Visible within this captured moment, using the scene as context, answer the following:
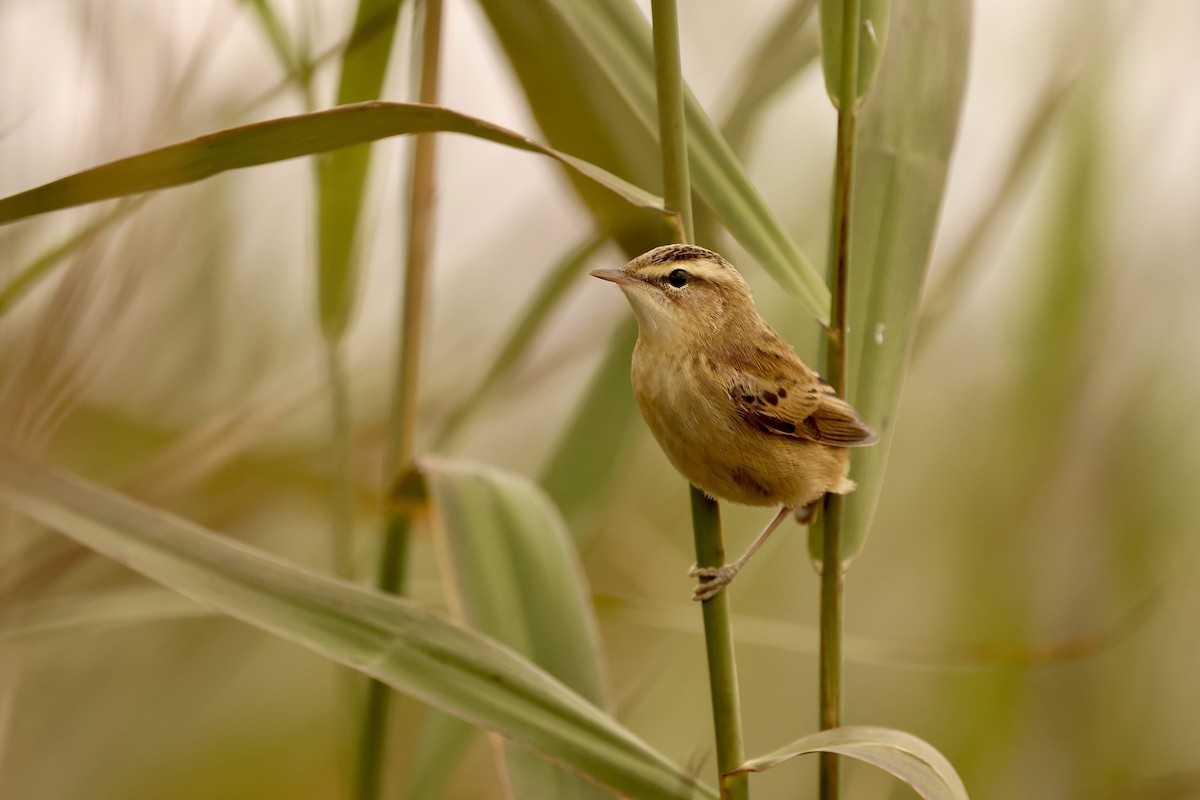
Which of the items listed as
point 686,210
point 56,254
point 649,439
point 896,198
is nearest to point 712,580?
point 686,210

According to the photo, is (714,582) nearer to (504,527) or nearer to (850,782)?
(504,527)

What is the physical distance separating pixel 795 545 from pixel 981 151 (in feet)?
3.35

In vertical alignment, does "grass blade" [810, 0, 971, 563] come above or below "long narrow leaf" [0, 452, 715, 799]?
above

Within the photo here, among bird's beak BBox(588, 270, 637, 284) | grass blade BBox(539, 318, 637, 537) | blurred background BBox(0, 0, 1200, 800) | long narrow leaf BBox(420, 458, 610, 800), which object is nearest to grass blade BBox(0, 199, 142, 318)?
blurred background BBox(0, 0, 1200, 800)

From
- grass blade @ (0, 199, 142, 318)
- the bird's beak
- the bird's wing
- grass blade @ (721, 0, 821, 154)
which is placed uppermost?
grass blade @ (721, 0, 821, 154)

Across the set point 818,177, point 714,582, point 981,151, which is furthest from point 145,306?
point 981,151

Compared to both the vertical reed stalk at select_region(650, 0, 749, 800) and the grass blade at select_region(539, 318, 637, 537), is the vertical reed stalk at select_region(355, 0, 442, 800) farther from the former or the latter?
the vertical reed stalk at select_region(650, 0, 749, 800)

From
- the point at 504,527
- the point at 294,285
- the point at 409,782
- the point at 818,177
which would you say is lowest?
the point at 409,782

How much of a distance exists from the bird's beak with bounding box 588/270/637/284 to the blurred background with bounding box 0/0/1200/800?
0.14m

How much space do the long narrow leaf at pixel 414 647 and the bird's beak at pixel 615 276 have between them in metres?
0.54

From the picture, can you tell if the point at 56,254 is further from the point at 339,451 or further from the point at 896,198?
the point at 896,198

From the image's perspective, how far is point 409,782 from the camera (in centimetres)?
133

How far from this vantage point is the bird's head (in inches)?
52.4

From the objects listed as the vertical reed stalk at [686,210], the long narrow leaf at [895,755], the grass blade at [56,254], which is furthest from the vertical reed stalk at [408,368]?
the long narrow leaf at [895,755]
